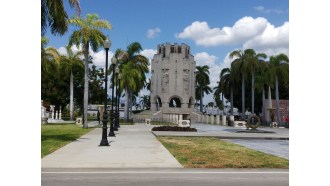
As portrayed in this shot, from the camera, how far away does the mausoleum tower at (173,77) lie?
252ft

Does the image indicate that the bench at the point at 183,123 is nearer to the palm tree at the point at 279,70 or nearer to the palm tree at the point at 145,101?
the palm tree at the point at 279,70

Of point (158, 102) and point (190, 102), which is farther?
point (158, 102)

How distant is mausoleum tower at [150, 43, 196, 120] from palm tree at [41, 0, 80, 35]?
182ft

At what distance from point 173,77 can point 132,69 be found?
885 inches

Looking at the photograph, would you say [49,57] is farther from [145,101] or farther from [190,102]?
[145,101]

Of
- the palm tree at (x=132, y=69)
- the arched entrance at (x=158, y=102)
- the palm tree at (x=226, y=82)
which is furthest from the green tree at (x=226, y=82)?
the palm tree at (x=132, y=69)

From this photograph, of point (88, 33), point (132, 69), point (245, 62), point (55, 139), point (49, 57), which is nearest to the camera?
point (55, 139)

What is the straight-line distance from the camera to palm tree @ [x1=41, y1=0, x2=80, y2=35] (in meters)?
19.5

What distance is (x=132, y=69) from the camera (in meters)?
55.9

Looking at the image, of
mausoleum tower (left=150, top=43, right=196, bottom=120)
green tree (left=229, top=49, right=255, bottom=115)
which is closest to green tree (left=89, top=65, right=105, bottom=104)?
mausoleum tower (left=150, top=43, right=196, bottom=120)

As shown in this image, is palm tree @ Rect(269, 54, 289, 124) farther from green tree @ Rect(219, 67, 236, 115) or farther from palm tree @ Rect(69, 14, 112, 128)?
palm tree @ Rect(69, 14, 112, 128)

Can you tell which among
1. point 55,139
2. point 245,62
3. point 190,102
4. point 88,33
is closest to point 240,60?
point 245,62
